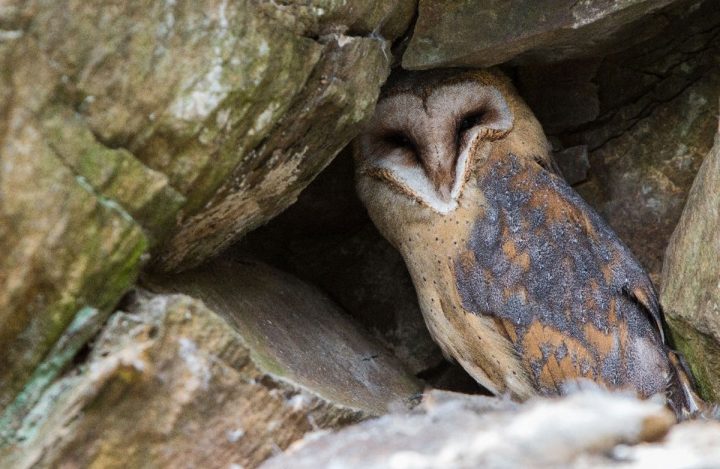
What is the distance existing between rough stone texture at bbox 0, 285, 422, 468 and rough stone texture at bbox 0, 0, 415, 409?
61 mm

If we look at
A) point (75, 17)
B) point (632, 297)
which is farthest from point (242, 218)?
point (632, 297)

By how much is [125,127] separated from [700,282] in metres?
1.19

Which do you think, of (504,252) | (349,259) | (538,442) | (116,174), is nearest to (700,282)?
(504,252)

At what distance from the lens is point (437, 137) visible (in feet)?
6.38

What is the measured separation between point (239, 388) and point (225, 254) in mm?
663

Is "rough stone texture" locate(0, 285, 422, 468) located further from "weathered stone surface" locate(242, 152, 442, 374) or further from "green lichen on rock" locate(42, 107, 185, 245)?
"weathered stone surface" locate(242, 152, 442, 374)

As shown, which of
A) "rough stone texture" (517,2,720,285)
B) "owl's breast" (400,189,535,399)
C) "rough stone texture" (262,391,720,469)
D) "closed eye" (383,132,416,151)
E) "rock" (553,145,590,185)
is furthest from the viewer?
"rock" (553,145,590,185)

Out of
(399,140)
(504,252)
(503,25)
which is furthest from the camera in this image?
(399,140)

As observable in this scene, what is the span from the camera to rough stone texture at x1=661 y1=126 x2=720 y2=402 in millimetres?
1650

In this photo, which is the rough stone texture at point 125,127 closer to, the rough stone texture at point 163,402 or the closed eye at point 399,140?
the rough stone texture at point 163,402

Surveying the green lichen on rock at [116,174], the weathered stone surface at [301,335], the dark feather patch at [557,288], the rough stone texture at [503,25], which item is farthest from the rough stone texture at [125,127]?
the dark feather patch at [557,288]

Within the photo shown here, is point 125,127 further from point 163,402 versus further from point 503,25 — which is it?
point 503,25

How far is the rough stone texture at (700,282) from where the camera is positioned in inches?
65.0

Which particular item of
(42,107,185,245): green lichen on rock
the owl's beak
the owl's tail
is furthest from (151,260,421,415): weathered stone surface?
the owl's tail
